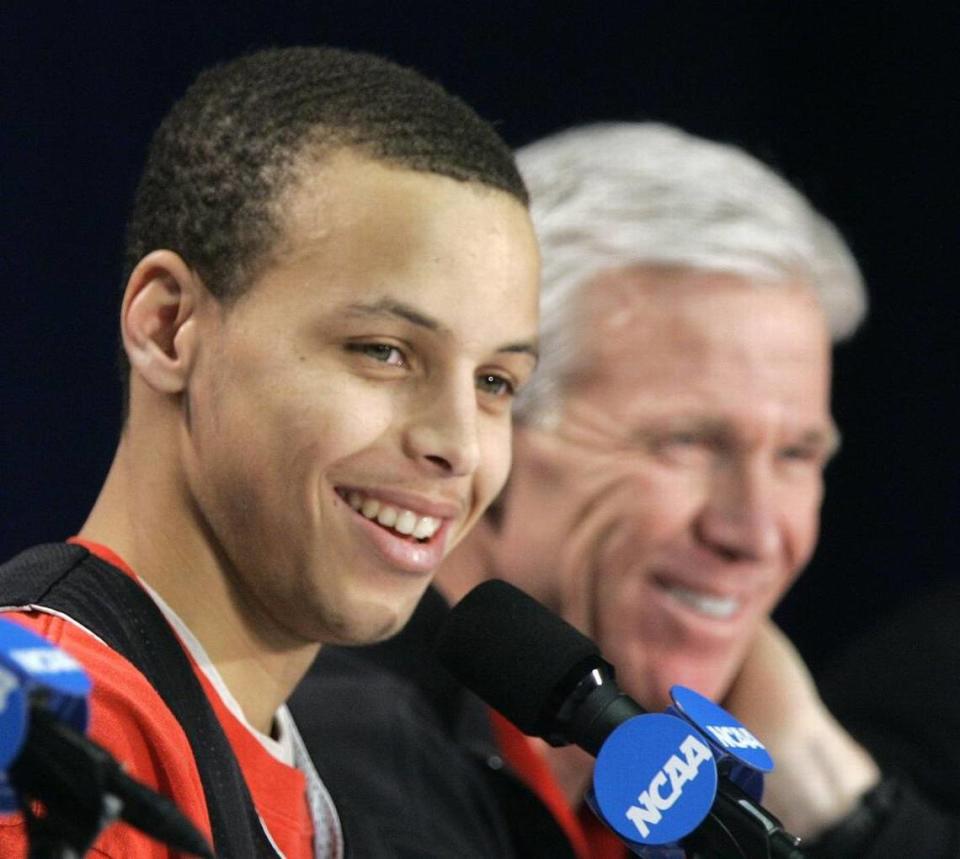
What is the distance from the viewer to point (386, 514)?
108 cm

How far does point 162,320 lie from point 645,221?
33.3 inches

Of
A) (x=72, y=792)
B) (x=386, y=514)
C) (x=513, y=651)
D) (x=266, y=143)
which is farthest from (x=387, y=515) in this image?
(x=72, y=792)

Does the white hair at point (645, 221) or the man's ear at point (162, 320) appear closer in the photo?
the man's ear at point (162, 320)

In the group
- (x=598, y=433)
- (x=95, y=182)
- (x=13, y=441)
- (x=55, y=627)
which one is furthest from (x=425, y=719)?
(x=55, y=627)

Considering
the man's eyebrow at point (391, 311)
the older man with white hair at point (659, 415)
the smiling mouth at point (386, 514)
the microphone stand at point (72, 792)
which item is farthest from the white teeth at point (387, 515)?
the older man with white hair at point (659, 415)

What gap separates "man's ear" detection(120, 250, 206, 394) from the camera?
1.08 m

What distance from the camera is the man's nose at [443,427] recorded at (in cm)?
106

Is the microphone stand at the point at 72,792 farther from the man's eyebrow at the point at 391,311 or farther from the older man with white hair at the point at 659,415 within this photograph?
the older man with white hair at the point at 659,415

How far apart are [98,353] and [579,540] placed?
53 centimetres

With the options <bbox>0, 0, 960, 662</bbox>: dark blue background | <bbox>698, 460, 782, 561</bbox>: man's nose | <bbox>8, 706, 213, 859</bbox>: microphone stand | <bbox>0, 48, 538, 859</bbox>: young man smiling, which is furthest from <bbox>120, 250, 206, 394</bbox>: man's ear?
<bbox>698, 460, 782, 561</bbox>: man's nose

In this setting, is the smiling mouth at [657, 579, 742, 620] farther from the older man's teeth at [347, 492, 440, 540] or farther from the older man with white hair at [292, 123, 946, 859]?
the older man's teeth at [347, 492, 440, 540]

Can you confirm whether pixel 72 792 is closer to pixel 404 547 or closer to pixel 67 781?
pixel 67 781

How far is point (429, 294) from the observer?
106cm

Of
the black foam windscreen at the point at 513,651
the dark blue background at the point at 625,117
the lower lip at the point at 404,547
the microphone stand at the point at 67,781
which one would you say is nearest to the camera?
the microphone stand at the point at 67,781
